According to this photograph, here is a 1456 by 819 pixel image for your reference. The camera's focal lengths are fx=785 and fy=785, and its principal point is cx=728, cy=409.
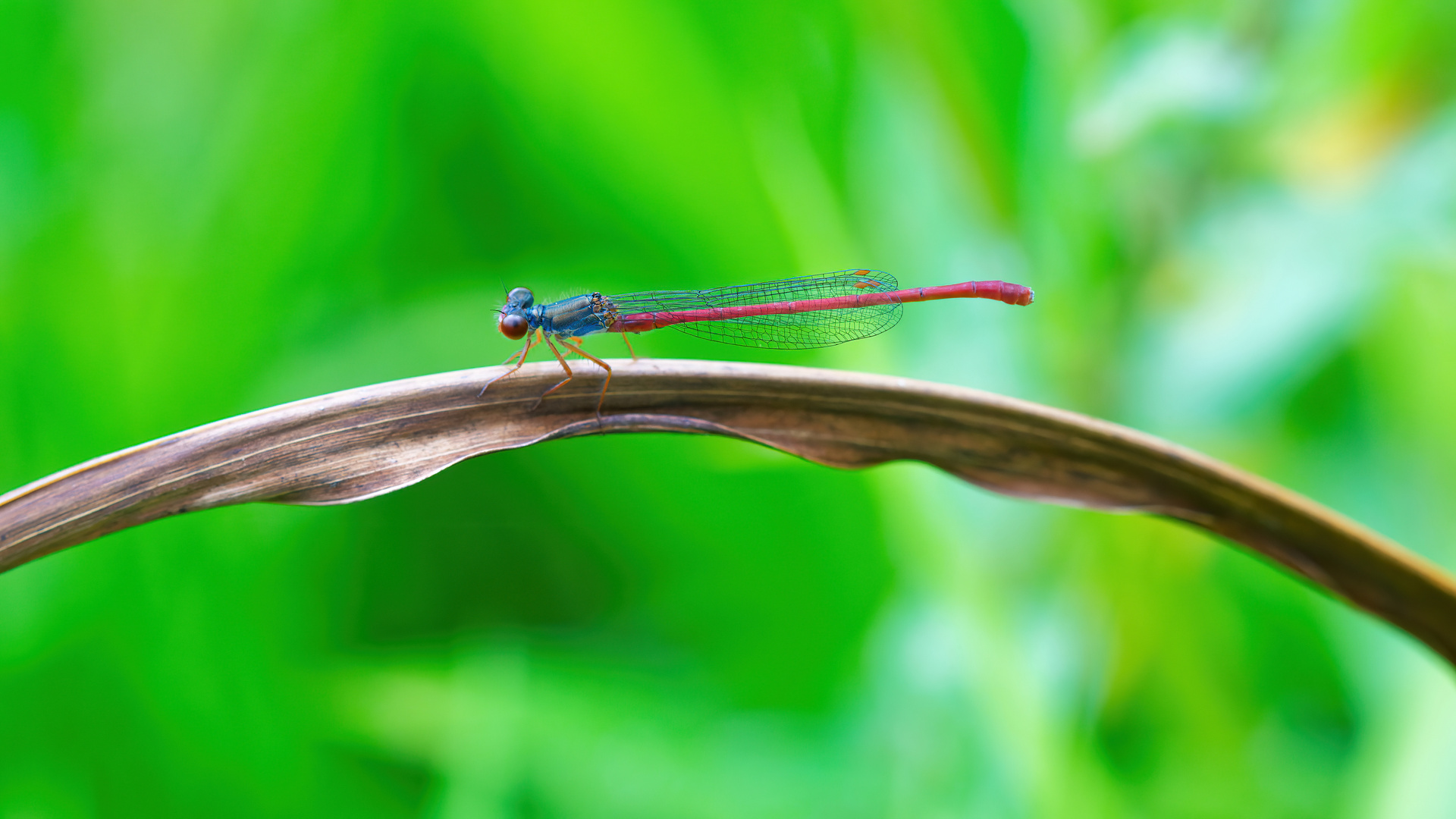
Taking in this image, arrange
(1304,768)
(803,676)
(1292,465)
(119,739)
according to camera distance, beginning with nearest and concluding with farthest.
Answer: (119,739) < (1304,768) < (803,676) < (1292,465)

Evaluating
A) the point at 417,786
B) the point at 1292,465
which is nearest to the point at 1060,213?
the point at 1292,465

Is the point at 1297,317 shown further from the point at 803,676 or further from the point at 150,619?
the point at 150,619

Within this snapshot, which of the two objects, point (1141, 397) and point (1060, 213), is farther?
point (1141, 397)

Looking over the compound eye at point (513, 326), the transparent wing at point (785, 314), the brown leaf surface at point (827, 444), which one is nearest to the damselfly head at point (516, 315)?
the compound eye at point (513, 326)

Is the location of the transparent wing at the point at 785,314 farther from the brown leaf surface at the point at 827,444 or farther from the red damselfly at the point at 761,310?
the brown leaf surface at the point at 827,444

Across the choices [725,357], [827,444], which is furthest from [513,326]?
[827,444]

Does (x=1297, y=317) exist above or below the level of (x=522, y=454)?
above
